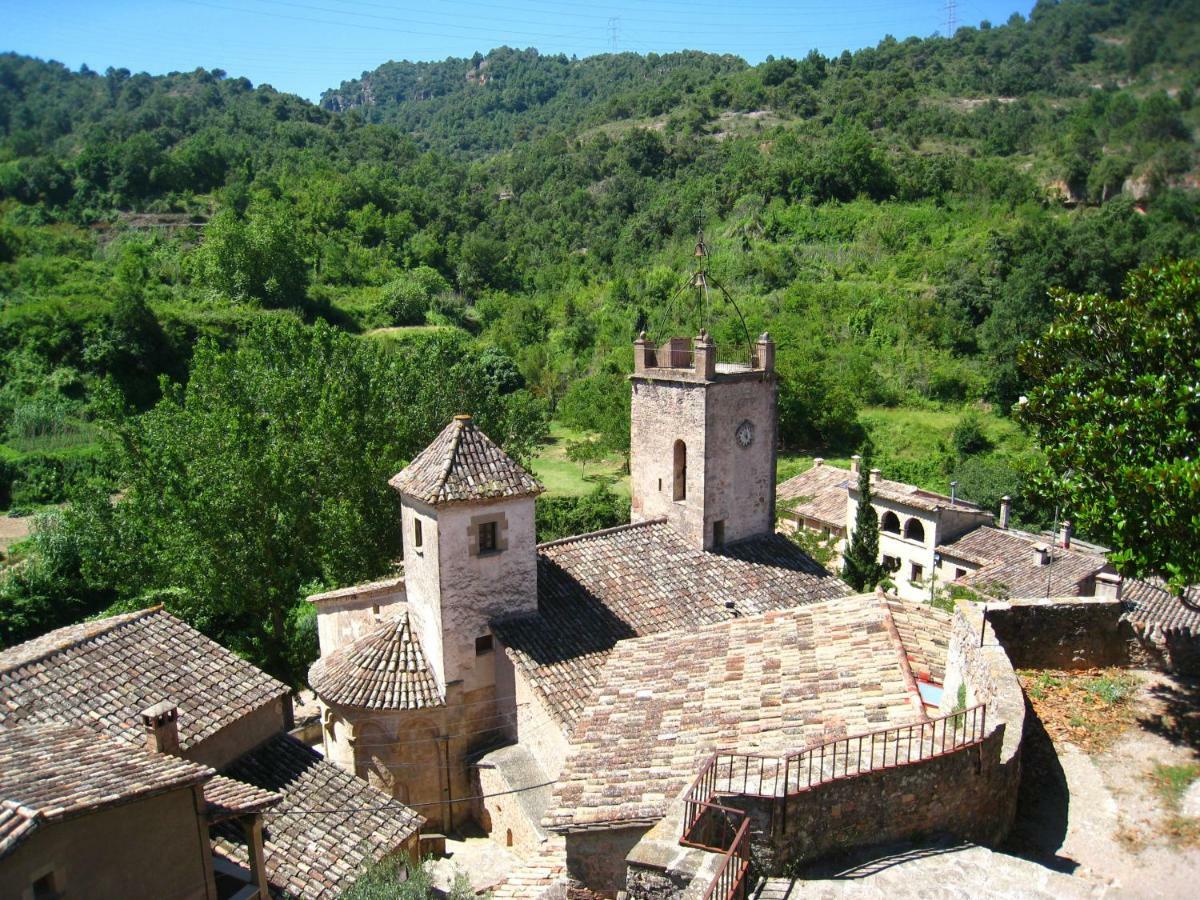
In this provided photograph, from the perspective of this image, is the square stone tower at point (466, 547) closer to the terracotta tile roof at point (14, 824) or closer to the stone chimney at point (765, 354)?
the stone chimney at point (765, 354)

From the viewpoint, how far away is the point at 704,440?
787 inches

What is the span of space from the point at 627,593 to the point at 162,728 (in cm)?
927

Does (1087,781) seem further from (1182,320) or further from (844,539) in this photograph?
(844,539)

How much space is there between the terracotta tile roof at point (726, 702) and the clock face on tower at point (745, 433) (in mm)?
6361

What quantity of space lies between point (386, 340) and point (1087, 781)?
53001mm

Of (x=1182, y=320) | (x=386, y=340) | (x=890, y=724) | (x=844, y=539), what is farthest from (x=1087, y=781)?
(x=386, y=340)

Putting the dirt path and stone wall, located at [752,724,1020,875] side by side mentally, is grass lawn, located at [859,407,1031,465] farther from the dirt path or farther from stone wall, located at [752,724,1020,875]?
stone wall, located at [752,724,1020,875]

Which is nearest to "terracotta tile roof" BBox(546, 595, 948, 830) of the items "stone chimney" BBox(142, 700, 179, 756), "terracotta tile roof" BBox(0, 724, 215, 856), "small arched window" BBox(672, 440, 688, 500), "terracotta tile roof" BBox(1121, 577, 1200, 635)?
"terracotta tile roof" BBox(0, 724, 215, 856)

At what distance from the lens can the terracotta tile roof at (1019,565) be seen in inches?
1121

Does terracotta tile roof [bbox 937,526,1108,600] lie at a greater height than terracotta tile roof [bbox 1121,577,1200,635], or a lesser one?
lesser

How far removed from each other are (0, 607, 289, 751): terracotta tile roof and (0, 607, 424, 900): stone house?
28 mm

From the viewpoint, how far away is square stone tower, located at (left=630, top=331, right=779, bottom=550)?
65.7ft

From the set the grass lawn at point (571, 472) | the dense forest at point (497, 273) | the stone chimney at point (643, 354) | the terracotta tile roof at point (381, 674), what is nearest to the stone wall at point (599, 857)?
the terracotta tile roof at point (381, 674)

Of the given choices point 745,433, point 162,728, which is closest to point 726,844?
point 162,728
